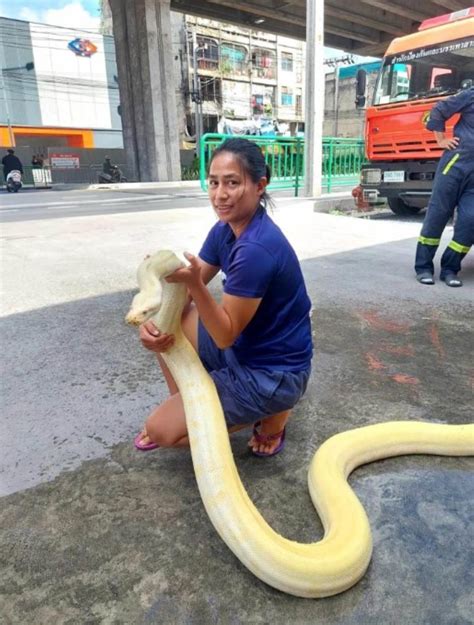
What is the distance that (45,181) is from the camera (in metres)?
25.6

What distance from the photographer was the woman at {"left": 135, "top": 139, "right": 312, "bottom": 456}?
173 centimetres

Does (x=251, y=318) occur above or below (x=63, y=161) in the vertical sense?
below

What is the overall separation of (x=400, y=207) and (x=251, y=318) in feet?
29.3

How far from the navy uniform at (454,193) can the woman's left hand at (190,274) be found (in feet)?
12.0

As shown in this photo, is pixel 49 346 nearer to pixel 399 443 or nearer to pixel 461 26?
pixel 399 443

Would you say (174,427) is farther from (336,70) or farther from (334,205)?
(336,70)

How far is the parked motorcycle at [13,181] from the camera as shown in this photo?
2020 cm

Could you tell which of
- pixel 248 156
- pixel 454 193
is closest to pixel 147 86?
pixel 454 193

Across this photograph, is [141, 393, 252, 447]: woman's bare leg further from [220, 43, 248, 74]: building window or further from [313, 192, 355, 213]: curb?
[220, 43, 248, 74]: building window

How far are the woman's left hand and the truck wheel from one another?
353 inches

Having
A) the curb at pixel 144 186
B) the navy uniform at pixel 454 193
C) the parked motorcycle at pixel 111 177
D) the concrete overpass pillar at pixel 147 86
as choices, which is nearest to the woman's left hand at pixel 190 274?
the navy uniform at pixel 454 193

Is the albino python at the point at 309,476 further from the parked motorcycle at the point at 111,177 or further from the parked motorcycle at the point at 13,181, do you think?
the parked motorcycle at the point at 111,177

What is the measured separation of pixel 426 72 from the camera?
8320 millimetres

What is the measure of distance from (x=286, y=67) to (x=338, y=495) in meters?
51.6
